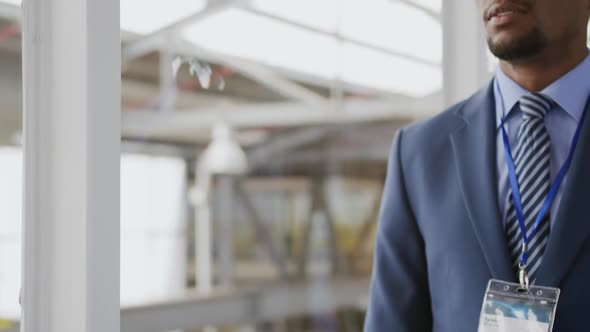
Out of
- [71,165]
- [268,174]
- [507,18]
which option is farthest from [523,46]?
[268,174]

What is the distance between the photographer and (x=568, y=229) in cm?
127

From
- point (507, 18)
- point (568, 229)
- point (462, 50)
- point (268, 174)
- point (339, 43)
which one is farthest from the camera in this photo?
point (268, 174)

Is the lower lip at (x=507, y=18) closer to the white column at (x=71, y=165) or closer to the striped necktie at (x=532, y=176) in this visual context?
the striped necktie at (x=532, y=176)

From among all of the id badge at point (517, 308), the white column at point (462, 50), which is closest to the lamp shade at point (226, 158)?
the white column at point (462, 50)

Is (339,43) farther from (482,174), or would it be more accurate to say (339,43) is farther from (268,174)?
(482,174)

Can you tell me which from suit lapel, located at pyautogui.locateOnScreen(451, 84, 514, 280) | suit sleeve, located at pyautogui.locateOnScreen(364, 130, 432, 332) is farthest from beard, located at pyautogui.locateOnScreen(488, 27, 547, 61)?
suit sleeve, located at pyautogui.locateOnScreen(364, 130, 432, 332)

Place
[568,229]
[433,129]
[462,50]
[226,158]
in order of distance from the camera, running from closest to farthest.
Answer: [568,229]
[433,129]
[462,50]
[226,158]

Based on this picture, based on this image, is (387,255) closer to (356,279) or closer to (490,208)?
(490,208)

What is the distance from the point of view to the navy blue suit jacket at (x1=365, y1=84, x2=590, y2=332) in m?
1.26

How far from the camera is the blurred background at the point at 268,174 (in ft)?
41.9

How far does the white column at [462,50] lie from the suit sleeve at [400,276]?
0.84m

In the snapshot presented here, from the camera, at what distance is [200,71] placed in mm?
1902

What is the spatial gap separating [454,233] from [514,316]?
191mm

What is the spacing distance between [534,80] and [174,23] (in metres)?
1.15
